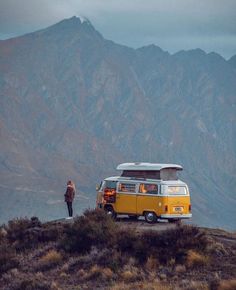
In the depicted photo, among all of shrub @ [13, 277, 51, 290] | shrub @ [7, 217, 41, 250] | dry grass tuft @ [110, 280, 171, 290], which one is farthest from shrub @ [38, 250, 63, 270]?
dry grass tuft @ [110, 280, 171, 290]

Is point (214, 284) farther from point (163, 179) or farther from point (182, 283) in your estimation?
point (163, 179)

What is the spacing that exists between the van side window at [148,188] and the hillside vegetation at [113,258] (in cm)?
431

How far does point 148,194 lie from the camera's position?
37719mm

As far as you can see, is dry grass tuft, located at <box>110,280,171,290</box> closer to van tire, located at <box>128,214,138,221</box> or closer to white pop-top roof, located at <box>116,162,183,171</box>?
van tire, located at <box>128,214,138,221</box>

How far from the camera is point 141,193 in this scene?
3791 cm

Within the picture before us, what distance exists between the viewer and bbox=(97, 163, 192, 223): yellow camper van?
37375 mm

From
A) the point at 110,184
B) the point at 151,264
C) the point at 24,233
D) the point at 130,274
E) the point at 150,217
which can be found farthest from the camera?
the point at 110,184

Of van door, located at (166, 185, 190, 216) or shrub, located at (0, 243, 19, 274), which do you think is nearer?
shrub, located at (0, 243, 19, 274)

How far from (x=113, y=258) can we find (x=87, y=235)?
3297 millimetres

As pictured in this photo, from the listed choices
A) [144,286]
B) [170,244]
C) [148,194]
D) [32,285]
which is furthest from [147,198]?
[144,286]

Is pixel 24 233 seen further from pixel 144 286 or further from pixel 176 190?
pixel 144 286

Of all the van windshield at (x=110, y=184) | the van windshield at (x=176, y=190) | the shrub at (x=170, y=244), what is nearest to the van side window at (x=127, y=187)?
the van windshield at (x=110, y=184)

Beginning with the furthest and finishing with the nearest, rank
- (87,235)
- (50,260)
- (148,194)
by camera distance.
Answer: (148,194) → (87,235) → (50,260)

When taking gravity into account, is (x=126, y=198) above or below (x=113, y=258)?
above
